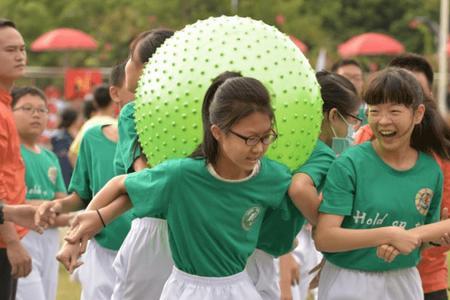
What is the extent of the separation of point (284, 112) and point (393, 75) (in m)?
0.58

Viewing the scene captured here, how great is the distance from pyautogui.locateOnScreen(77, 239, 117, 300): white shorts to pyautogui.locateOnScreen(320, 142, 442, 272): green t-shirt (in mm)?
2210

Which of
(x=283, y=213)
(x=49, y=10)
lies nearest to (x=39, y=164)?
(x=283, y=213)

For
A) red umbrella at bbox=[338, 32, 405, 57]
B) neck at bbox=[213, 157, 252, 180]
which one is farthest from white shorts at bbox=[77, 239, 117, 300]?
red umbrella at bbox=[338, 32, 405, 57]

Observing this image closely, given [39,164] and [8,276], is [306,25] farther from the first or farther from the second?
[8,276]

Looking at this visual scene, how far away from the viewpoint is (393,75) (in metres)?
5.00

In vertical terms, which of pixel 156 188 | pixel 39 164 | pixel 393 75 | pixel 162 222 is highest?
pixel 393 75

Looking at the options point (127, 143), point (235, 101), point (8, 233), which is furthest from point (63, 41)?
point (235, 101)

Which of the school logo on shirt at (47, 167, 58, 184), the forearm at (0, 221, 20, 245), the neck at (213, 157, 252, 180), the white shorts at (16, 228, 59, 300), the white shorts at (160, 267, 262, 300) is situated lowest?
the white shorts at (16, 228, 59, 300)

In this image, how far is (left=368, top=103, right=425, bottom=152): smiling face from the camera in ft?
16.2

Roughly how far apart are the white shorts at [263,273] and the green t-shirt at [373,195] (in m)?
0.49

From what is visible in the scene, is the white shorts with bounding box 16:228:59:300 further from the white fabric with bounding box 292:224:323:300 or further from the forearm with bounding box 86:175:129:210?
the forearm with bounding box 86:175:129:210

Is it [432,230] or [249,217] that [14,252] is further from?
[432,230]

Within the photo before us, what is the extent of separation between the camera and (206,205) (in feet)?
15.6

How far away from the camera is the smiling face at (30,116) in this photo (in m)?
8.84
